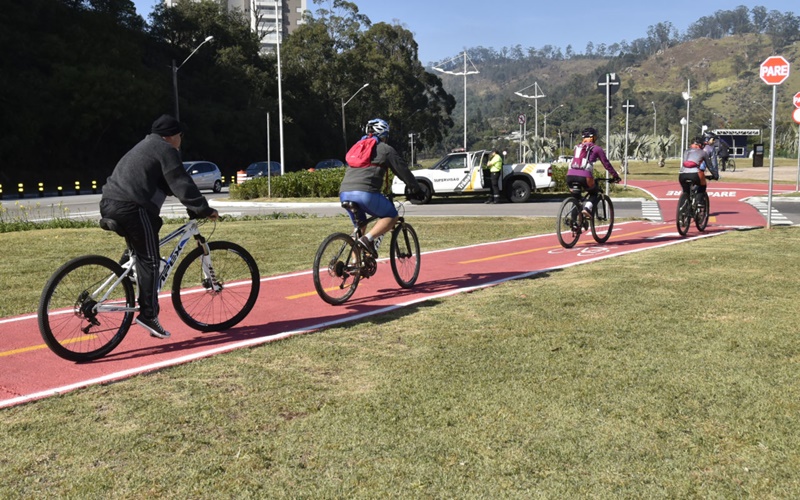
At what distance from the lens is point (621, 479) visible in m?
3.36

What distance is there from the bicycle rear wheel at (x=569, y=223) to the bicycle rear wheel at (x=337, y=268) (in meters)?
5.01

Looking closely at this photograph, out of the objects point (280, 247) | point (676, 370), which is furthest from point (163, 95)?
point (676, 370)

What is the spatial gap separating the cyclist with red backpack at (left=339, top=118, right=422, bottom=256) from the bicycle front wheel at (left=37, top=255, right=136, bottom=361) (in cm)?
239

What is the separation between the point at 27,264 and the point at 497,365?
24.9 feet

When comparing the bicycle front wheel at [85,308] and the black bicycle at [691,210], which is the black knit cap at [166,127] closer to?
the bicycle front wheel at [85,308]

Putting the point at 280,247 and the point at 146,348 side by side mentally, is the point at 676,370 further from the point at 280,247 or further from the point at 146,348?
the point at 280,247

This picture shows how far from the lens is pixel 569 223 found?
463 inches

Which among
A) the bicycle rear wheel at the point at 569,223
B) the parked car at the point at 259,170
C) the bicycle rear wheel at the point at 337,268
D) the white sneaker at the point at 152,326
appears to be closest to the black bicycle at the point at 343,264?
the bicycle rear wheel at the point at 337,268

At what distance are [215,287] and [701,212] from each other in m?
9.99

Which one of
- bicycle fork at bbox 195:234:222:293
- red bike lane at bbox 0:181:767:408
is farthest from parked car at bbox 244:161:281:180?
bicycle fork at bbox 195:234:222:293

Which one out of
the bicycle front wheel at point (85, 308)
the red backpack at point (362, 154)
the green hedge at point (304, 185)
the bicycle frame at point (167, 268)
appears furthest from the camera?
the green hedge at point (304, 185)

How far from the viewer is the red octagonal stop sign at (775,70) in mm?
14006

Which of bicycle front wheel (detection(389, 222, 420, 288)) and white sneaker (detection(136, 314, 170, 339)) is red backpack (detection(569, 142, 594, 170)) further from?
white sneaker (detection(136, 314, 170, 339))

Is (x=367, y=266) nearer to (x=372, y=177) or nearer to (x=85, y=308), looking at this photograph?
(x=372, y=177)
